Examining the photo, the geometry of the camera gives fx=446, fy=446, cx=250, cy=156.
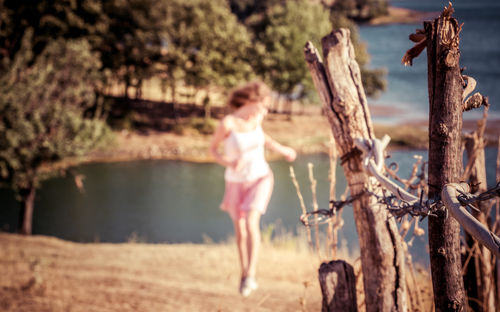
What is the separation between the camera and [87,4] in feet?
61.0

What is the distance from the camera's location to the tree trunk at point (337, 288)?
205 cm

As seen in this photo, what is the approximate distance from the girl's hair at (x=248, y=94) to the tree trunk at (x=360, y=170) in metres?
0.29

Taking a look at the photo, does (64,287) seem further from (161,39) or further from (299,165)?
(161,39)

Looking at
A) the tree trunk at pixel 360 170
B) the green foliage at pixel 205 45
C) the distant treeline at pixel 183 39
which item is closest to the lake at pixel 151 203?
the green foliage at pixel 205 45

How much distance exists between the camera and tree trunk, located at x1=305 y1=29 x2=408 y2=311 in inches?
86.0

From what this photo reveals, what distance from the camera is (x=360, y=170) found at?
226 cm

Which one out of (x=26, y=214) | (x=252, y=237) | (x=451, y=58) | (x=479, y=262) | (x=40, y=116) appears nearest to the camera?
(x=451, y=58)

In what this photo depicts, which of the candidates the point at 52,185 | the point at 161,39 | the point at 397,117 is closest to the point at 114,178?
the point at 52,185

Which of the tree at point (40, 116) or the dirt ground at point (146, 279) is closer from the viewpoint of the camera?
the dirt ground at point (146, 279)

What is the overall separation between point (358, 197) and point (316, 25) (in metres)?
19.1

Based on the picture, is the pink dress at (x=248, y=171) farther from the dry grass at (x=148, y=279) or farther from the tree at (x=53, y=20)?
the tree at (x=53, y=20)

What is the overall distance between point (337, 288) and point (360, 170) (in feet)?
1.96

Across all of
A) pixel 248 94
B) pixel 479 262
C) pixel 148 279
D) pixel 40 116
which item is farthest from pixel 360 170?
pixel 40 116

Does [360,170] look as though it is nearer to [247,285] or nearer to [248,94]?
[248,94]
